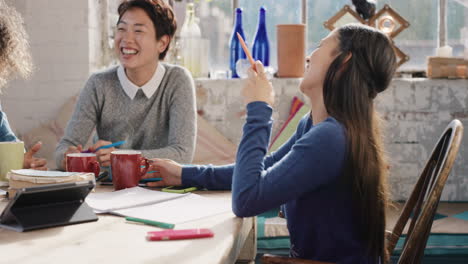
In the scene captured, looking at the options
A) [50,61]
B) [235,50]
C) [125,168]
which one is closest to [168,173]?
[125,168]

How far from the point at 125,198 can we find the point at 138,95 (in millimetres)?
942

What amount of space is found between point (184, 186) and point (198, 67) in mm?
1918

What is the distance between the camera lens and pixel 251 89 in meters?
1.22

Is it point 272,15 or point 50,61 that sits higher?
point 272,15

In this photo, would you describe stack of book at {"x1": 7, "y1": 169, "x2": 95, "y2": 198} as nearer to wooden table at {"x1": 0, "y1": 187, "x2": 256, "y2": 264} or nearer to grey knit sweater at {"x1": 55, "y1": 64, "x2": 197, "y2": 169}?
wooden table at {"x1": 0, "y1": 187, "x2": 256, "y2": 264}

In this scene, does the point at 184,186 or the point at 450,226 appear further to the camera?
the point at 450,226

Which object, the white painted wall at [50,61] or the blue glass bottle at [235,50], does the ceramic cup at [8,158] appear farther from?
the blue glass bottle at [235,50]

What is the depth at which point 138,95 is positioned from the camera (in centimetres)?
212

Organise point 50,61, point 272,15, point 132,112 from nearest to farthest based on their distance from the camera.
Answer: point 132,112
point 50,61
point 272,15

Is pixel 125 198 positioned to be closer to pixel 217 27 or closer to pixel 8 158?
pixel 8 158

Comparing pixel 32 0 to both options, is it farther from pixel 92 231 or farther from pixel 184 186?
pixel 92 231

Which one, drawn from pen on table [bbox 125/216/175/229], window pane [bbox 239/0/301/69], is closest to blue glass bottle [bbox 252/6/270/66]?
window pane [bbox 239/0/301/69]

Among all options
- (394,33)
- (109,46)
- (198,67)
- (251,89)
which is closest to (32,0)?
(109,46)

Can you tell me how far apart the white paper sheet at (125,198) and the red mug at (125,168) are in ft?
0.09
